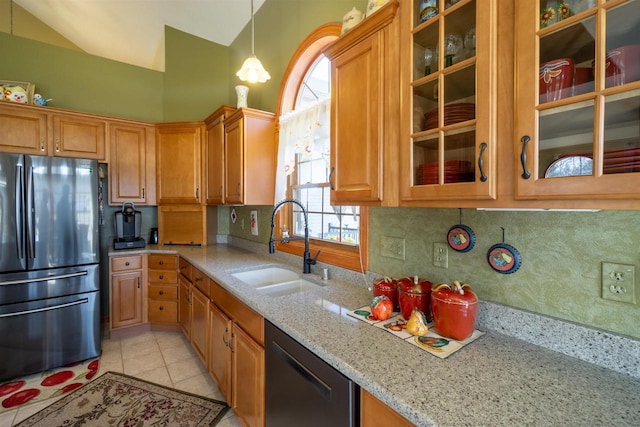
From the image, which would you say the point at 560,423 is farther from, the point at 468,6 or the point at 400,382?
the point at 468,6

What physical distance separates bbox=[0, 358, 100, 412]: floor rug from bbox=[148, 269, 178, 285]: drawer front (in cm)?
84

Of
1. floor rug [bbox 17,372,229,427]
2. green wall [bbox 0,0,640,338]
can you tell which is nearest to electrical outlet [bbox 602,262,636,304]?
green wall [bbox 0,0,640,338]

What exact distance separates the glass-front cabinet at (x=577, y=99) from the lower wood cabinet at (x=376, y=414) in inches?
27.7

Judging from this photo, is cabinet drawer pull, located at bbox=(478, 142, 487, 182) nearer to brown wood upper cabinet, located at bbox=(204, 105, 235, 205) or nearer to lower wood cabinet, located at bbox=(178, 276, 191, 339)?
brown wood upper cabinet, located at bbox=(204, 105, 235, 205)

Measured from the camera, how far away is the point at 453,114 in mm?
991

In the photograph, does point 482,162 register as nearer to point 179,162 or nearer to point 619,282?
point 619,282

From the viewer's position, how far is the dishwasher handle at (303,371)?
1006 mm

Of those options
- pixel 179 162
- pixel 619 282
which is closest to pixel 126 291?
pixel 179 162

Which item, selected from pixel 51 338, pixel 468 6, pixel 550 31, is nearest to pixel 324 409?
pixel 550 31

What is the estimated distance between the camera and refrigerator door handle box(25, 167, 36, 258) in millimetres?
2248

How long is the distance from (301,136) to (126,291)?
2458 mm

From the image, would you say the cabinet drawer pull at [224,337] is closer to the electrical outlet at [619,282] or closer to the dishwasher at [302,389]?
the dishwasher at [302,389]

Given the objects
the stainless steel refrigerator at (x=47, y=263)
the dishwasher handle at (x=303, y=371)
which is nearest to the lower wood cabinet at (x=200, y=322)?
the stainless steel refrigerator at (x=47, y=263)

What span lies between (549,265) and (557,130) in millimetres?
494
